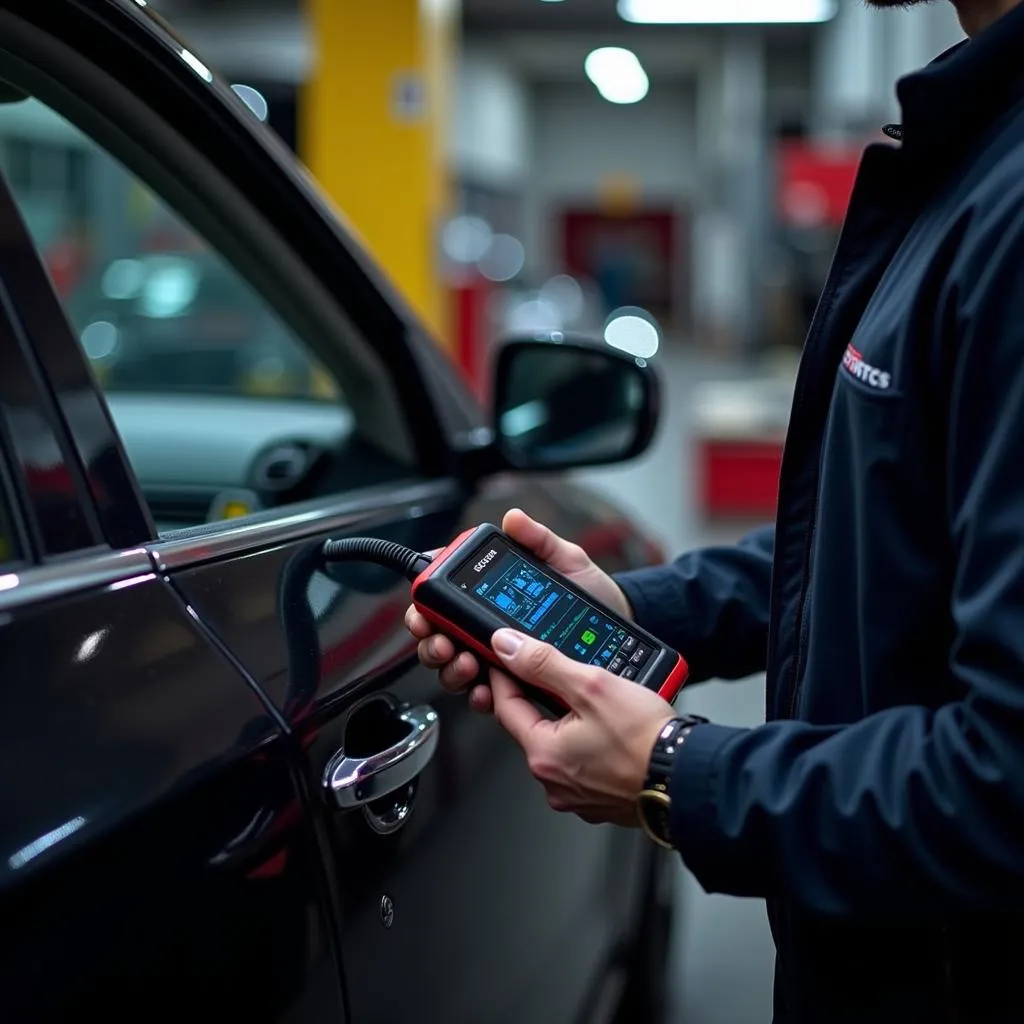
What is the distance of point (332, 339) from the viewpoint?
5.94 feet

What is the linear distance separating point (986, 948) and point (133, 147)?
3.75 feet

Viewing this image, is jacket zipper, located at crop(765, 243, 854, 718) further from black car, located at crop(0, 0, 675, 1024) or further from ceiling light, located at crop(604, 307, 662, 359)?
ceiling light, located at crop(604, 307, 662, 359)

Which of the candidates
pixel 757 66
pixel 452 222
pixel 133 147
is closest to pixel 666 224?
pixel 757 66

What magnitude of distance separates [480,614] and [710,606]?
0.34 meters

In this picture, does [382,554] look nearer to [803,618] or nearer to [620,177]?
[803,618]

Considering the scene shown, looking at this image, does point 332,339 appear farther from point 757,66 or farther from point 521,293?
point 757,66

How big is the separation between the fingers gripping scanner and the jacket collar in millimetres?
465

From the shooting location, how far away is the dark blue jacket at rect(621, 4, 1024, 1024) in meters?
0.87

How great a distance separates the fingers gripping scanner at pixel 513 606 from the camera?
1.16m

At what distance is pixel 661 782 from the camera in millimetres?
977

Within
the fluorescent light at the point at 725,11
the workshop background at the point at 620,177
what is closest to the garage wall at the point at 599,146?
the workshop background at the point at 620,177

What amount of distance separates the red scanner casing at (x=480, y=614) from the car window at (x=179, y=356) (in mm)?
381

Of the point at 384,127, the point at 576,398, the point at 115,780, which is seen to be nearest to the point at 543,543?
the point at 115,780

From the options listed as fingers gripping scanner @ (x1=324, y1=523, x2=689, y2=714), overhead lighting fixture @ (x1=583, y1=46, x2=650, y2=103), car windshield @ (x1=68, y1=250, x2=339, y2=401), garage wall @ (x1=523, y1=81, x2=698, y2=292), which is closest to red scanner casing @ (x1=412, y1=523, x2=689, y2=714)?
fingers gripping scanner @ (x1=324, y1=523, x2=689, y2=714)
